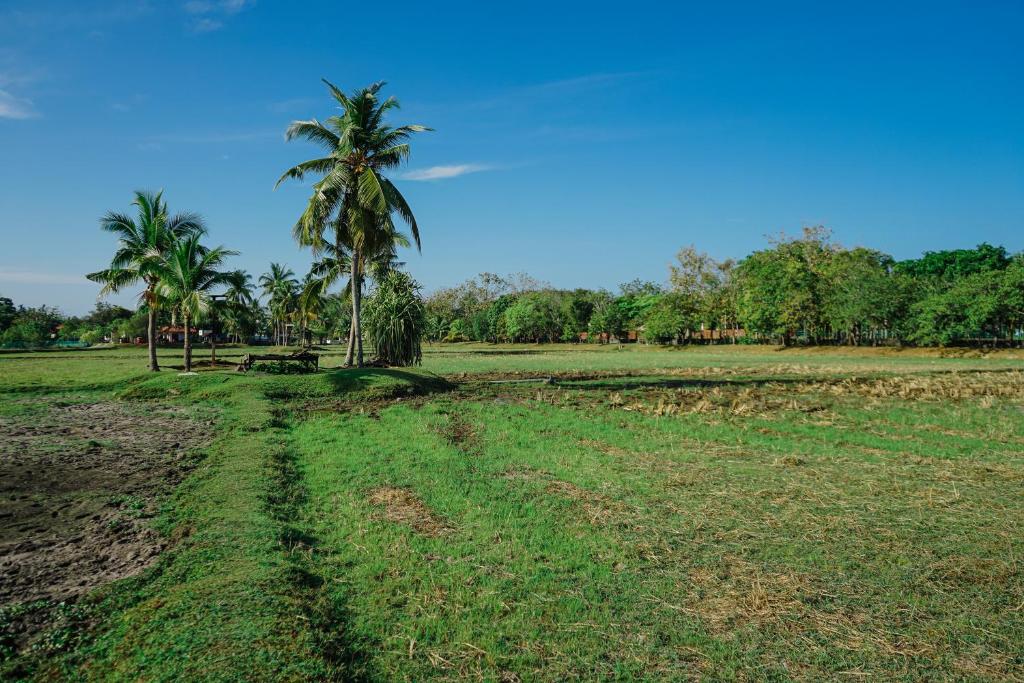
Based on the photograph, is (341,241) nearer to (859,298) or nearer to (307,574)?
(307,574)

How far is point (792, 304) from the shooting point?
57.1m

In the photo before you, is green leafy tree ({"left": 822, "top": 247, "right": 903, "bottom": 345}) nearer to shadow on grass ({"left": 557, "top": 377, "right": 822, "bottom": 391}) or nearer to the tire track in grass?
shadow on grass ({"left": 557, "top": 377, "right": 822, "bottom": 391})

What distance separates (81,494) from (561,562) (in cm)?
630

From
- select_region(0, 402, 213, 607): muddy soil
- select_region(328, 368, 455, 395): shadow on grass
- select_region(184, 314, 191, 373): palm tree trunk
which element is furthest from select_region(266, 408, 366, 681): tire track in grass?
select_region(184, 314, 191, 373): palm tree trunk

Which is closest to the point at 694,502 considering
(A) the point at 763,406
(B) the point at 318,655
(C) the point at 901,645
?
(C) the point at 901,645

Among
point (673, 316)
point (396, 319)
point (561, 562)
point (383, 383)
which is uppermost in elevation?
point (673, 316)

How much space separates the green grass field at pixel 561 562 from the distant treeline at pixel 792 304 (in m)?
22.1

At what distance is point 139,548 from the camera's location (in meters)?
5.62

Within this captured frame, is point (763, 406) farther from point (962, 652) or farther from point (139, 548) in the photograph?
point (139, 548)

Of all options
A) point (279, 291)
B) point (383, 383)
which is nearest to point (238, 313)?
point (279, 291)

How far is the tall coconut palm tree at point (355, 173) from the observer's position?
22812 millimetres

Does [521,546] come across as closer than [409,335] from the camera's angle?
Yes

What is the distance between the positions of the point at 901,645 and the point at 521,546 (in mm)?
3166

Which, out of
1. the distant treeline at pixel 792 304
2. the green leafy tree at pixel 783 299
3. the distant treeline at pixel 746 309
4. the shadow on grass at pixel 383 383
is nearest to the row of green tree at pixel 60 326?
the distant treeline at pixel 746 309
